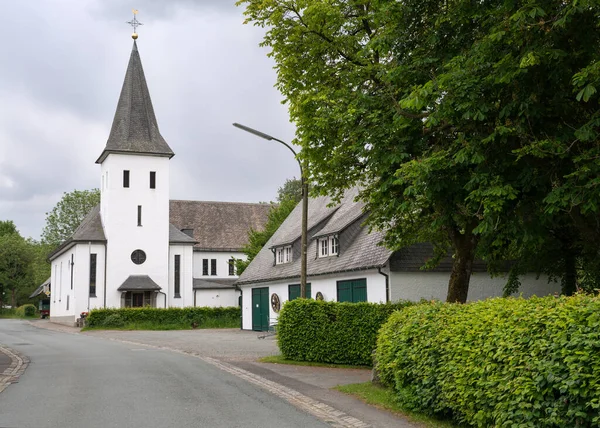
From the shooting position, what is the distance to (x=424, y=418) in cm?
1018

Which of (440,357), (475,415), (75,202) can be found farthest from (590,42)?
(75,202)

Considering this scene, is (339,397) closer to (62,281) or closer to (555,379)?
(555,379)

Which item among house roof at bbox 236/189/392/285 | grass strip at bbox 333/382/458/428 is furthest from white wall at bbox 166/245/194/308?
grass strip at bbox 333/382/458/428

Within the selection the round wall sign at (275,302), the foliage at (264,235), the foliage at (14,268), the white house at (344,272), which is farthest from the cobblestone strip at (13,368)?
the foliage at (14,268)

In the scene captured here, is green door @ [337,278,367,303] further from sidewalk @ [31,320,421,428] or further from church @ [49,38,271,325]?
church @ [49,38,271,325]

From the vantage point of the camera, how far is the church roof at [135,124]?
2167 inches

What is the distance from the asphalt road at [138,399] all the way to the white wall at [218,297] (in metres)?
41.7

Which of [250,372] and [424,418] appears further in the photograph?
[250,372]

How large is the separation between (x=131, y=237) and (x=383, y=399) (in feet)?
148

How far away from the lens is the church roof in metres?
55.0

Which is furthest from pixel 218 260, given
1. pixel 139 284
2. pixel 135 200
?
pixel 139 284

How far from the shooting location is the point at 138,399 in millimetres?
11930

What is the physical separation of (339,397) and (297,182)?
69.9 m

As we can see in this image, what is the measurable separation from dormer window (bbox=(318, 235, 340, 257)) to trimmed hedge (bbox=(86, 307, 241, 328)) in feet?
54.7
